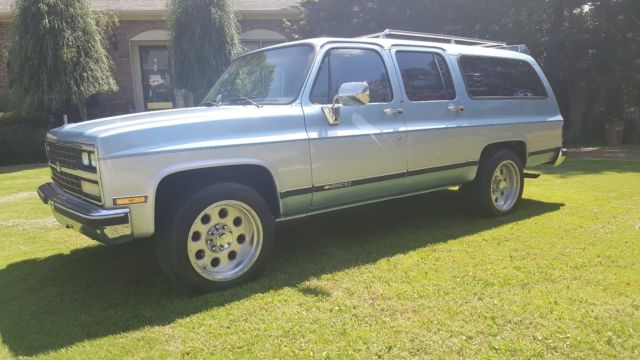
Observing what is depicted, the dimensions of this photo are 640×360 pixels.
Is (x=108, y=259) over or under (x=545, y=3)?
under

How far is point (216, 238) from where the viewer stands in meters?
3.89

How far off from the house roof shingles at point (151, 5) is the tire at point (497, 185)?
12.1 metres

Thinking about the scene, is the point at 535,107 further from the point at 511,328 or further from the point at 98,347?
the point at 98,347

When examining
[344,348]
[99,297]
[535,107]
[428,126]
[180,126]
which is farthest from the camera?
[535,107]

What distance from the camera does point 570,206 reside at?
6.46 m

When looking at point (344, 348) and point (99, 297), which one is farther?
point (99, 297)

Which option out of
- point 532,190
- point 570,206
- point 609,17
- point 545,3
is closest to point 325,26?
point 545,3

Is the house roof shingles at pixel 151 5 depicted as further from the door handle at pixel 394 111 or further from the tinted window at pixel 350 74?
the door handle at pixel 394 111

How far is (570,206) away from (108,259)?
538cm

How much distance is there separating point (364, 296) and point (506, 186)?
10.4 feet

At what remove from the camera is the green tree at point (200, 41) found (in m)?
13.6

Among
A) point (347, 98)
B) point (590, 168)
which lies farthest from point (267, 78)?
point (590, 168)

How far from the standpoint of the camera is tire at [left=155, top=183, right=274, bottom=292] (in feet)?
11.9

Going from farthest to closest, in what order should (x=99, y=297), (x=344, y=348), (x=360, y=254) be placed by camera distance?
(x=360, y=254)
(x=99, y=297)
(x=344, y=348)
